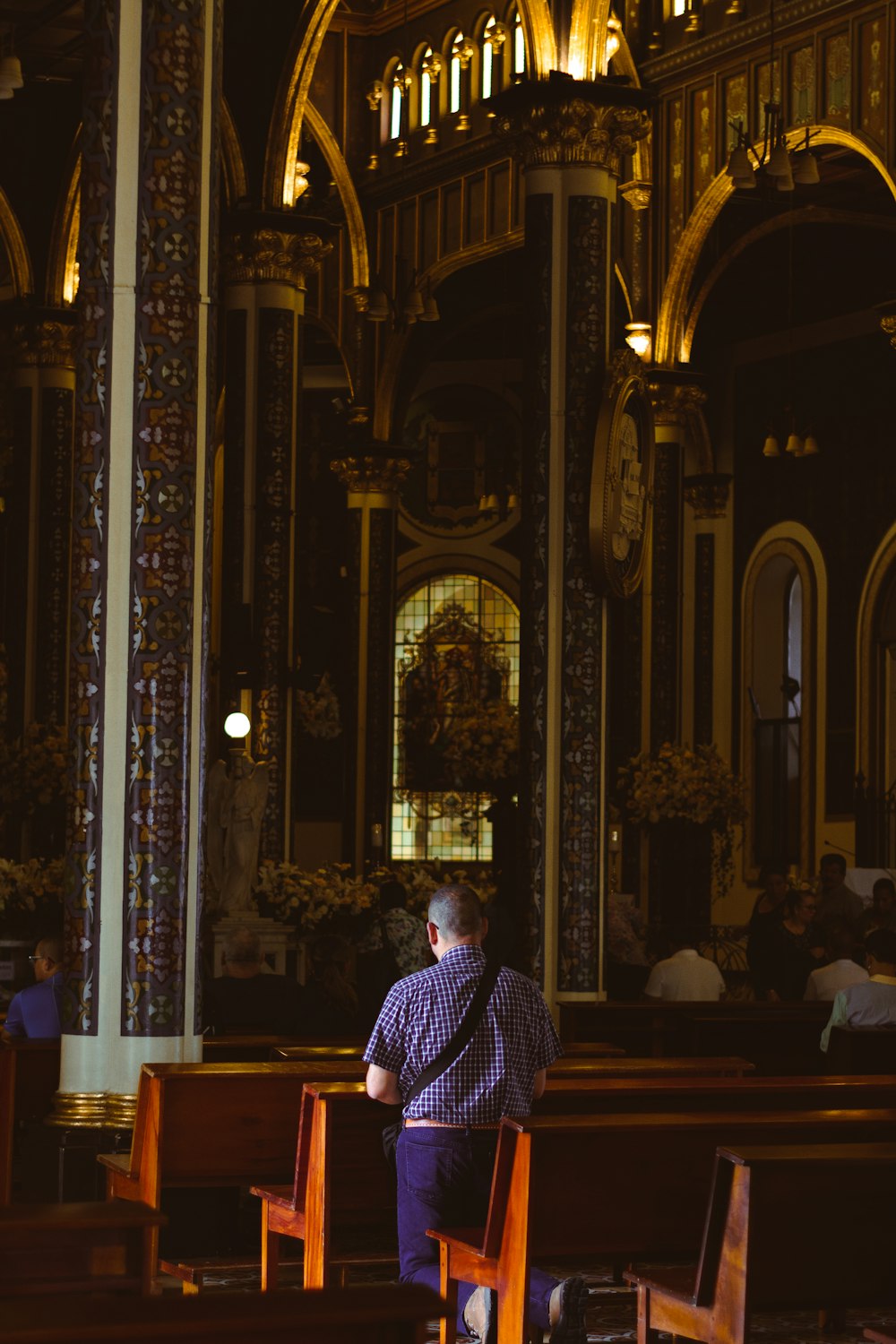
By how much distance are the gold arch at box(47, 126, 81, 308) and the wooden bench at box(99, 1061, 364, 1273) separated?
42.4 ft

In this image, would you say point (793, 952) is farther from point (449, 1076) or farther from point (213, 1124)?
point (449, 1076)

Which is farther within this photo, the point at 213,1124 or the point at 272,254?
the point at 272,254

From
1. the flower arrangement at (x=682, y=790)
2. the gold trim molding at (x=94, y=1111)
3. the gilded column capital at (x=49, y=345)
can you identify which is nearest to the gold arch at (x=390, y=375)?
the gilded column capital at (x=49, y=345)

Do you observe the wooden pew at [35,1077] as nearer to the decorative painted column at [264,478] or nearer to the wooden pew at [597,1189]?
the wooden pew at [597,1189]

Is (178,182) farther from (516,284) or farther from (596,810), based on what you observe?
(516,284)

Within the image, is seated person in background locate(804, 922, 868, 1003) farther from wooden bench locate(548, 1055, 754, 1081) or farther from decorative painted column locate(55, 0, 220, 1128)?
decorative painted column locate(55, 0, 220, 1128)

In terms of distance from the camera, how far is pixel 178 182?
8.95 meters

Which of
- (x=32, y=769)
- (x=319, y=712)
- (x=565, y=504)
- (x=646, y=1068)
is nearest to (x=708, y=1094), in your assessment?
(x=646, y=1068)

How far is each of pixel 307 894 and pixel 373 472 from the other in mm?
11025

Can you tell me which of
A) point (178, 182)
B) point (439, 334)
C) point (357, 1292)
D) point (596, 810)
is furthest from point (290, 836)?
point (357, 1292)

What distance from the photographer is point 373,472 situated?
25.0 meters

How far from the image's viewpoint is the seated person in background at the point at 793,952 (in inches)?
544

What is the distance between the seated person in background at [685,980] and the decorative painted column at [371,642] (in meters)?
9.66

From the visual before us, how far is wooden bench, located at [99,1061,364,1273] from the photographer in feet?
25.3
